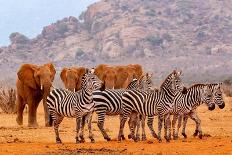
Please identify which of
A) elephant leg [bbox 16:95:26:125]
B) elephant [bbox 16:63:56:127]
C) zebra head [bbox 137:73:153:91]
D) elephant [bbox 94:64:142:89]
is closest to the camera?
zebra head [bbox 137:73:153:91]

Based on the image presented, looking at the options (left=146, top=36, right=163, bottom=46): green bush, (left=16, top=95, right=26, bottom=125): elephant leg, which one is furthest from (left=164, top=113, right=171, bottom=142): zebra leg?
(left=146, top=36, right=163, bottom=46): green bush

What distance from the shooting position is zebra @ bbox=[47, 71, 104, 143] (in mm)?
17453

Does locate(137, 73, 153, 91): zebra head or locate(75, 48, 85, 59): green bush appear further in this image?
locate(75, 48, 85, 59): green bush

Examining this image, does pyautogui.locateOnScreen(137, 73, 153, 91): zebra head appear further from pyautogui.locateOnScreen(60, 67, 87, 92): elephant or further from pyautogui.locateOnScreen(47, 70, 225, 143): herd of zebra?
pyautogui.locateOnScreen(60, 67, 87, 92): elephant

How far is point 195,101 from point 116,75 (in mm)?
16038

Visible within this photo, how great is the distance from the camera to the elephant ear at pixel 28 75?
24.4 m

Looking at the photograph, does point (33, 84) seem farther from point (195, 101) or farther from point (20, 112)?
point (195, 101)

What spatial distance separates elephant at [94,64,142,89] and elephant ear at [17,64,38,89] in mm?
9905

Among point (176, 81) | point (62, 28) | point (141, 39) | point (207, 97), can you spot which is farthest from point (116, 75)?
point (62, 28)

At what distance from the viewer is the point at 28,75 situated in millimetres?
24422

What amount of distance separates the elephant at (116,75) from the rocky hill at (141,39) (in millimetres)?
74538

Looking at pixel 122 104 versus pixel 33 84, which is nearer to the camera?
pixel 122 104

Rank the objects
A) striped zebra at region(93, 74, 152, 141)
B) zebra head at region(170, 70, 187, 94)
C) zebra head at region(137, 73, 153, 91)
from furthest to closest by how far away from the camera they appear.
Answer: zebra head at region(137, 73, 153, 91), zebra head at region(170, 70, 187, 94), striped zebra at region(93, 74, 152, 141)

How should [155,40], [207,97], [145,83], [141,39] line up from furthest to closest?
[155,40] → [141,39] → [145,83] → [207,97]
